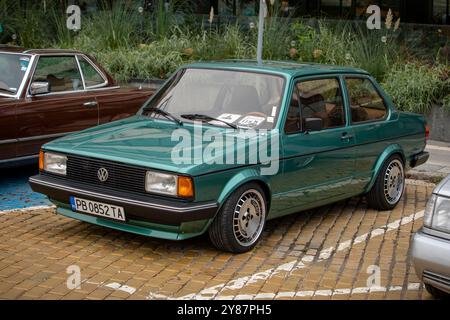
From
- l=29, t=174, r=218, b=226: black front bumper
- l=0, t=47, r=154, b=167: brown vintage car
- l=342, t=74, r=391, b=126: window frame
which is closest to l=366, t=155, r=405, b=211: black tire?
l=342, t=74, r=391, b=126: window frame

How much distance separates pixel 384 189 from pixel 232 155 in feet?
7.88

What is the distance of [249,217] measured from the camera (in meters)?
6.28

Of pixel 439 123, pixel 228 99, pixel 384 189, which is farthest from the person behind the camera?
pixel 439 123

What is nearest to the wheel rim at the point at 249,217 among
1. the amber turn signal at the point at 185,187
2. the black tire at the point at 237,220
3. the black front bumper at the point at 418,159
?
the black tire at the point at 237,220

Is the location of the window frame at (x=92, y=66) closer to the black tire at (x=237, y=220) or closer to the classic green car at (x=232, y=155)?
the classic green car at (x=232, y=155)

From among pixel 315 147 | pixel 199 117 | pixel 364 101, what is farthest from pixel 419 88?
pixel 199 117

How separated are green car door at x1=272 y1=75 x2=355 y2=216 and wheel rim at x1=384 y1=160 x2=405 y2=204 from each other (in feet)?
2.12

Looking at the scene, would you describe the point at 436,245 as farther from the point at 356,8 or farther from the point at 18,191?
the point at 356,8

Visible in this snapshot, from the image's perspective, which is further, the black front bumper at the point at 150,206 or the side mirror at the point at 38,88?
the side mirror at the point at 38,88

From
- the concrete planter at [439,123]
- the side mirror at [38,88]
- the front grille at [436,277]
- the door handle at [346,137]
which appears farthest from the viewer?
the concrete planter at [439,123]

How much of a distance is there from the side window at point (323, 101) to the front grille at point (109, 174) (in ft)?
5.69

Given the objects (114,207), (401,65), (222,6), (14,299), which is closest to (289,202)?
(114,207)

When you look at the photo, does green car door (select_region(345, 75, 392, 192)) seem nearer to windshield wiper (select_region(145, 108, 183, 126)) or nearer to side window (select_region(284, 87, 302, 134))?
side window (select_region(284, 87, 302, 134))

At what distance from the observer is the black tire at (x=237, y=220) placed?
19.9ft
